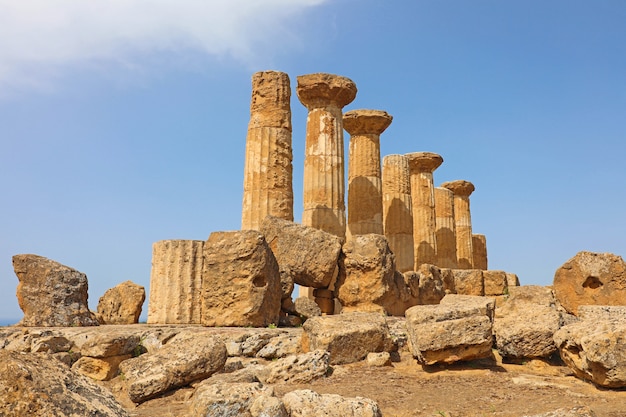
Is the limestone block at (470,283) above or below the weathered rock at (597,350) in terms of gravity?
above

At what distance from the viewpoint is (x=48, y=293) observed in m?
10.7

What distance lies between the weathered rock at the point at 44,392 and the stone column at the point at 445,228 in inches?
898

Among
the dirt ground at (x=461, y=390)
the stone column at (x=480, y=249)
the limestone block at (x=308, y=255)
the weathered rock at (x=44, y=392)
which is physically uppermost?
the stone column at (x=480, y=249)

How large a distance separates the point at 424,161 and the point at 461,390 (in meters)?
18.2

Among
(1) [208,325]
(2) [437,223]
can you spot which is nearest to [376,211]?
(2) [437,223]

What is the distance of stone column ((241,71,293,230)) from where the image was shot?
47.4 feet

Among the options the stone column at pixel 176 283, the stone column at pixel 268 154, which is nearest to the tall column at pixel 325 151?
the stone column at pixel 268 154

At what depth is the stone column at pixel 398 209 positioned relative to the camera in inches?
809

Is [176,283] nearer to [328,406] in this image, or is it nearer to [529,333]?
[529,333]

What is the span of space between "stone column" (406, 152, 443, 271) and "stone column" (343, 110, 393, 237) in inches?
182

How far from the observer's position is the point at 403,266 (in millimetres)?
20281

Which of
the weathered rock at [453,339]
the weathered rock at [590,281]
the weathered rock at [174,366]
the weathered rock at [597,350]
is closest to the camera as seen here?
the weathered rock at [597,350]

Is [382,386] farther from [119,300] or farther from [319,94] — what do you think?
[319,94]

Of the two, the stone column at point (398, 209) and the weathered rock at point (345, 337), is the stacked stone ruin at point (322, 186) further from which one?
the weathered rock at point (345, 337)
